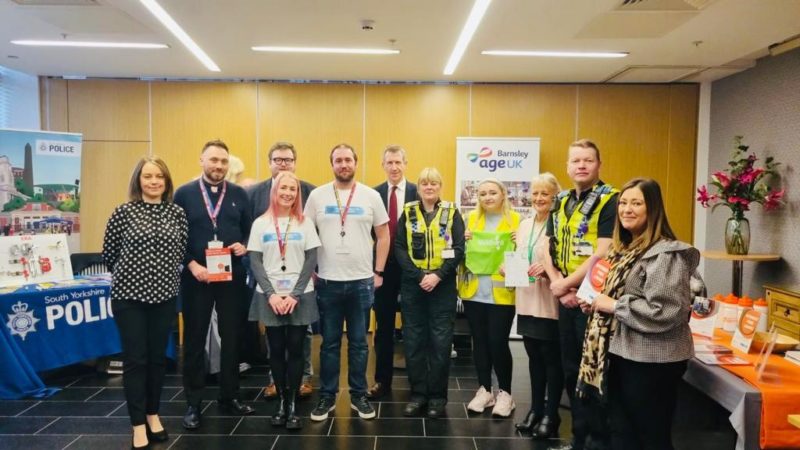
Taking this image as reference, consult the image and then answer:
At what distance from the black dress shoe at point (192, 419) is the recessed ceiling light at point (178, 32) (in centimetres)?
274

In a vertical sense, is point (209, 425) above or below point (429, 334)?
below

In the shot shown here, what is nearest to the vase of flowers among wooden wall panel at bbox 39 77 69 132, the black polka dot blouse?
the black polka dot blouse

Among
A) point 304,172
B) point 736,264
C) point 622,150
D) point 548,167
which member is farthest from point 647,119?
point 304,172

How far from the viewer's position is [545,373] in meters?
3.08

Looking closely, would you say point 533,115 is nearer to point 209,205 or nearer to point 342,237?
point 342,237

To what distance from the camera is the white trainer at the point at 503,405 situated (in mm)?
3395

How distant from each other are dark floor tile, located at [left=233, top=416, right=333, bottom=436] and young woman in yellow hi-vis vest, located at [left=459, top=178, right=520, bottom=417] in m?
1.11

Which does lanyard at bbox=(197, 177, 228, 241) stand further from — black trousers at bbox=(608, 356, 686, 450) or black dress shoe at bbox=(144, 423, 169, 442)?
black trousers at bbox=(608, 356, 686, 450)

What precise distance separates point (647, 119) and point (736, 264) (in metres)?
1.98

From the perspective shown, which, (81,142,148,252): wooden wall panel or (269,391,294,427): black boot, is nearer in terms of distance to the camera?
(269,391,294,427): black boot

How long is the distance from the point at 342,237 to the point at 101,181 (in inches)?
166

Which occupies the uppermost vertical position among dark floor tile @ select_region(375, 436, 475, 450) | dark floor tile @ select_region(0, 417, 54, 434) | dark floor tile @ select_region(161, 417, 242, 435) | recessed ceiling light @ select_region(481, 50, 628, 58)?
recessed ceiling light @ select_region(481, 50, 628, 58)

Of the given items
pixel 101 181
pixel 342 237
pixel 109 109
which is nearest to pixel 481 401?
pixel 342 237

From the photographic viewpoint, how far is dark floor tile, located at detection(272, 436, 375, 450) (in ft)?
9.77
